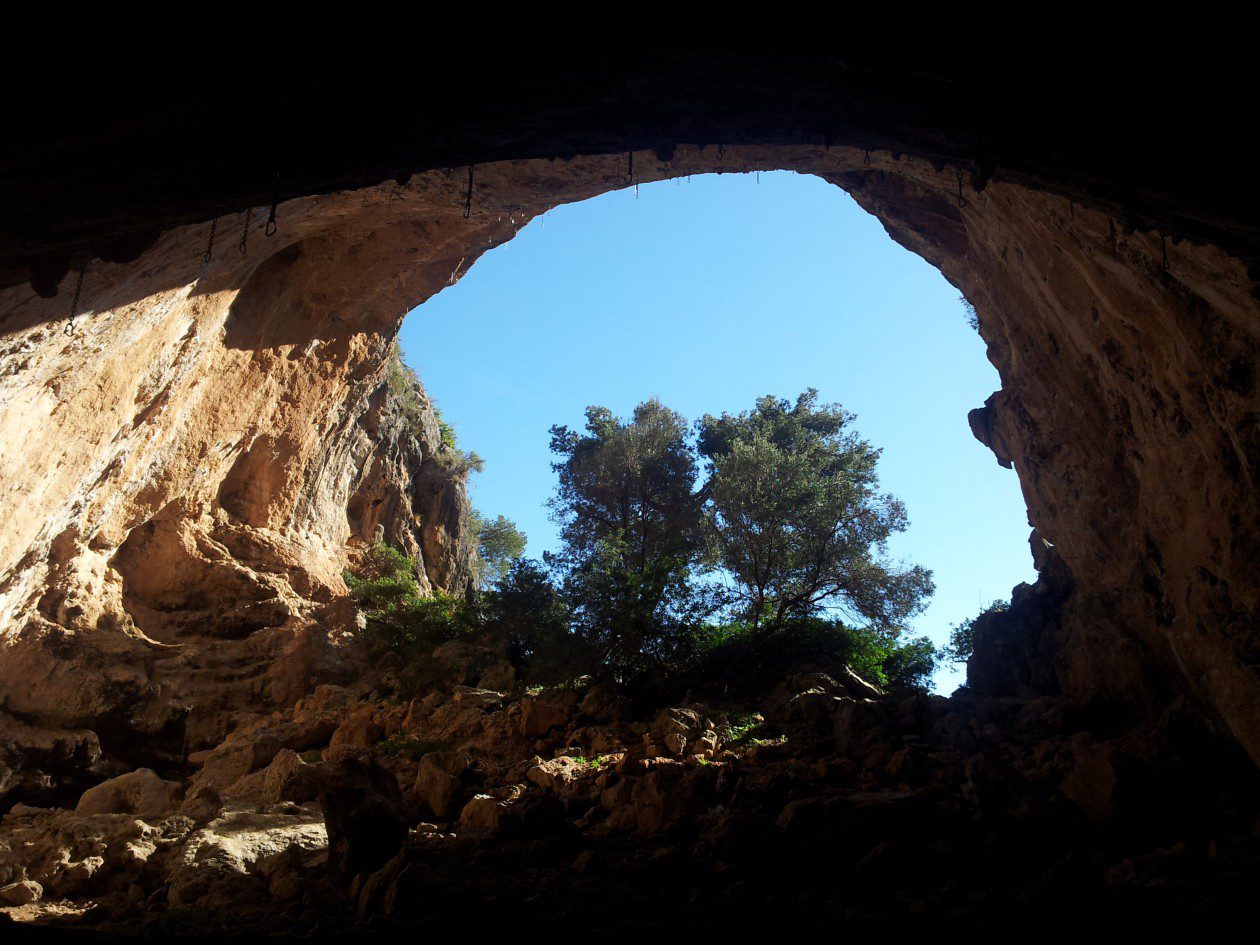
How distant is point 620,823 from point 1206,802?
6.48 metres

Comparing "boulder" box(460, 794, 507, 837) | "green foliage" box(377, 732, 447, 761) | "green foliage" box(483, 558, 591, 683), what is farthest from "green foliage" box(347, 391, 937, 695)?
"boulder" box(460, 794, 507, 837)

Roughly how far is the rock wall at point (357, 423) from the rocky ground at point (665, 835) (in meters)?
2.32

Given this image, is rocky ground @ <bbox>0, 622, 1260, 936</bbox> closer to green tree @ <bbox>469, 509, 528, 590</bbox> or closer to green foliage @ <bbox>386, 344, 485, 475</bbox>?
green foliage @ <bbox>386, 344, 485, 475</bbox>

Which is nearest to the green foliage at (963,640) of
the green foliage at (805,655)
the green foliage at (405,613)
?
the green foliage at (805,655)

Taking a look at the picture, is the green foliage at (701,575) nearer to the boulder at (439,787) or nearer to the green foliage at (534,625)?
the green foliage at (534,625)

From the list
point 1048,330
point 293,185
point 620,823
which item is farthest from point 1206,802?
point 293,185

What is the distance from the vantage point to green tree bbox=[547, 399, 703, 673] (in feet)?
49.5

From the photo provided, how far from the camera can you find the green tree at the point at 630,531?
15.1 metres

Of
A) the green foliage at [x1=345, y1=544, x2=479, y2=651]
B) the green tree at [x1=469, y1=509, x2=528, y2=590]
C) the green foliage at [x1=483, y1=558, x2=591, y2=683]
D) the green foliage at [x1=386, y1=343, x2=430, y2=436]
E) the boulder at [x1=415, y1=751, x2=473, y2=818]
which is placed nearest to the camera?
the boulder at [x1=415, y1=751, x2=473, y2=818]

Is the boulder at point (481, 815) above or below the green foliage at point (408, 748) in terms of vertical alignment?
below

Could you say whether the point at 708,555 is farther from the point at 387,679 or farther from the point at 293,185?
the point at 293,185

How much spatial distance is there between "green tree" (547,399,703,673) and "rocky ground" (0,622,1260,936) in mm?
3364

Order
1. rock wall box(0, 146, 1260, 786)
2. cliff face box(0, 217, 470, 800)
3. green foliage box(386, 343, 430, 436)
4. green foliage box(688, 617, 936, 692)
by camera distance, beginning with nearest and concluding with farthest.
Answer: rock wall box(0, 146, 1260, 786)
cliff face box(0, 217, 470, 800)
green foliage box(688, 617, 936, 692)
green foliage box(386, 343, 430, 436)

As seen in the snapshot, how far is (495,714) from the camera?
12891 millimetres
